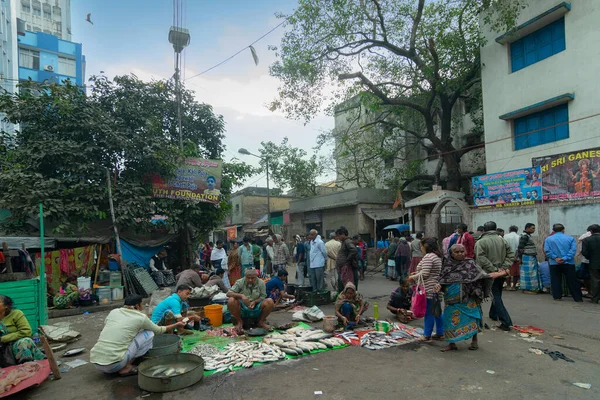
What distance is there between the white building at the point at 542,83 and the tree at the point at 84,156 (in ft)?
42.9

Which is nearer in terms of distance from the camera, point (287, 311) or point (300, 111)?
point (287, 311)

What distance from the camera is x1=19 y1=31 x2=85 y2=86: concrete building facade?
3350 centimetres

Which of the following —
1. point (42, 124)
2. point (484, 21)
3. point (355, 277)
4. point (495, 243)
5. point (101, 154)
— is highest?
point (484, 21)

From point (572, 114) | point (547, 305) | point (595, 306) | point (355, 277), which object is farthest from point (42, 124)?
point (572, 114)

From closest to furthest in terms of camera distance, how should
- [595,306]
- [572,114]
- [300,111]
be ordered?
[595,306]
[572,114]
[300,111]

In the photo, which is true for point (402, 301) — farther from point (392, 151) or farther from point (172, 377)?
point (392, 151)

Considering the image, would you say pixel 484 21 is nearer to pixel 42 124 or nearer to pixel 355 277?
pixel 355 277

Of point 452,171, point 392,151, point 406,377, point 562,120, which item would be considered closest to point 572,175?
point 562,120

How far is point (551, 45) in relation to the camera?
45.5 feet

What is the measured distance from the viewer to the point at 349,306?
21.8ft

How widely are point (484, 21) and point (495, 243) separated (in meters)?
12.8

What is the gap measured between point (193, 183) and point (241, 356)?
9.86 metres

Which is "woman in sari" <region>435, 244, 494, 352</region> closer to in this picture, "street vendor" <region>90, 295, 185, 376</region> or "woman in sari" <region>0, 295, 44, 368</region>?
"street vendor" <region>90, 295, 185, 376</region>

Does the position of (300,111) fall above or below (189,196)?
above
